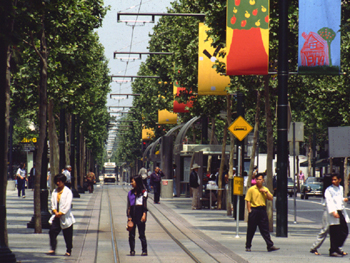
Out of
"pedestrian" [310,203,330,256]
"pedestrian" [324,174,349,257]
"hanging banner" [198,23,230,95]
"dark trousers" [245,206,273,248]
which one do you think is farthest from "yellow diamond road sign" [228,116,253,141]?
"pedestrian" [310,203,330,256]

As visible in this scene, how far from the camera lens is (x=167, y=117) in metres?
42.6

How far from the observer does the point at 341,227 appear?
534 inches

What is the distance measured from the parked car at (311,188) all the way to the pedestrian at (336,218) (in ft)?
111

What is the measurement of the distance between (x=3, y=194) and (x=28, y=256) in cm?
183

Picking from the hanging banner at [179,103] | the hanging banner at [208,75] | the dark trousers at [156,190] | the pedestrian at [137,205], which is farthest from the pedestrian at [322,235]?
the dark trousers at [156,190]

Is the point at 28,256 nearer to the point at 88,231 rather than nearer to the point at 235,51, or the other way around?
the point at 88,231

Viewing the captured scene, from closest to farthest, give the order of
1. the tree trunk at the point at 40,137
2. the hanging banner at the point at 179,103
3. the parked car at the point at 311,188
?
the tree trunk at the point at 40,137
the hanging banner at the point at 179,103
the parked car at the point at 311,188

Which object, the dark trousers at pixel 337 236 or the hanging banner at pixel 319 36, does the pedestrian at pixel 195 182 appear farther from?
the dark trousers at pixel 337 236

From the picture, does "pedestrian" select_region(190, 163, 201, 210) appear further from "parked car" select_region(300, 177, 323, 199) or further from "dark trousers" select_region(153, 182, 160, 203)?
"parked car" select_region(300, 177, 323, 199)

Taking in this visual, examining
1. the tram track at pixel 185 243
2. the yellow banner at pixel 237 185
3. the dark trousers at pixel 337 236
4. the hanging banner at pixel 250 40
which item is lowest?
the tram track at pixel 185 243

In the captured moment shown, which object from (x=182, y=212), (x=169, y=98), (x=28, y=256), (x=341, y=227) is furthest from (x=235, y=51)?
(x=169, y=98)

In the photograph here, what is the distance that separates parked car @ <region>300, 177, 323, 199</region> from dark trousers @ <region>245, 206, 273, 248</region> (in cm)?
3332

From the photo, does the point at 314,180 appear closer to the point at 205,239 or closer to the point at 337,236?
the point at 205,239

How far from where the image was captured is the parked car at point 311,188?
47.2 metres
